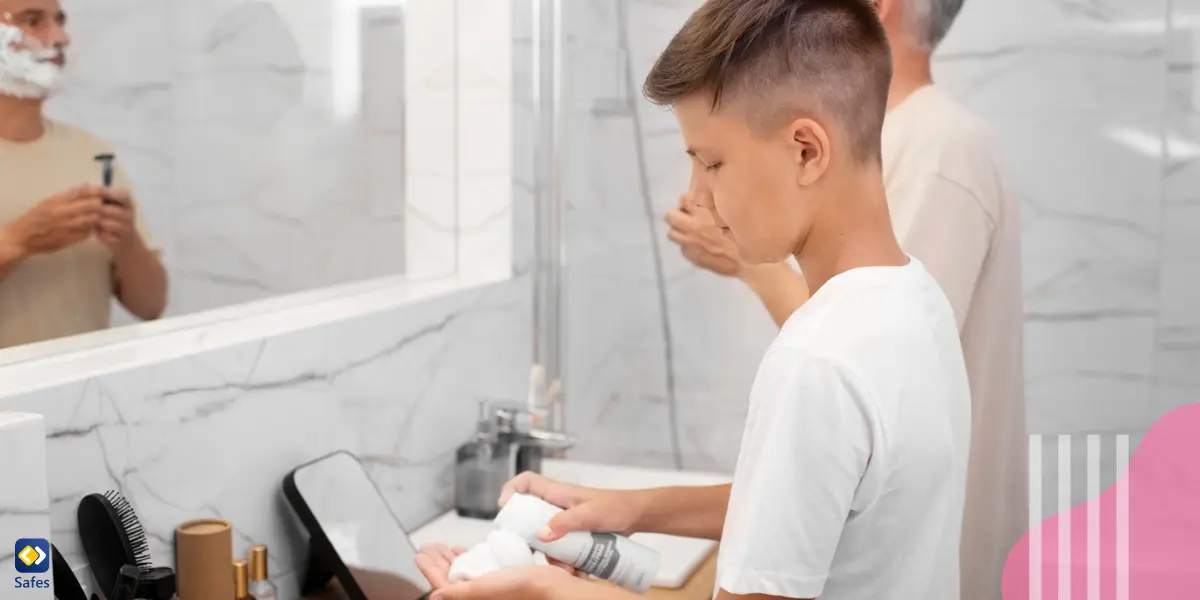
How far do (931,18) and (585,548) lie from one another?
106cm

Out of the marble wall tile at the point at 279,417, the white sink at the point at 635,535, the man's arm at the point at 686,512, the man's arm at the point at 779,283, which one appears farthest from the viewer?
the man's arm at the point at 779,283

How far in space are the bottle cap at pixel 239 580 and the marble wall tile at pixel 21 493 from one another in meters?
0.26

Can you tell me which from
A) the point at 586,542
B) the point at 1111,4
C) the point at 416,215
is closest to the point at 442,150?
the point at 416,215

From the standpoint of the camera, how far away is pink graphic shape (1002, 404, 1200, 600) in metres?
1.71

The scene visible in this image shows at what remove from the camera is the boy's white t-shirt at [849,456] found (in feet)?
2.80

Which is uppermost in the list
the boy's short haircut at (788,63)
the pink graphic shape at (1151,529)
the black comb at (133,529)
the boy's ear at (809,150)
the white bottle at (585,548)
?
the boy's short haircut at (788,63)

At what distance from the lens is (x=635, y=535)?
167 centimetres

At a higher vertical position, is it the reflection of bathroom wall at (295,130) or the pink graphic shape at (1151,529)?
the reflection of bathroom wall at (295,130)

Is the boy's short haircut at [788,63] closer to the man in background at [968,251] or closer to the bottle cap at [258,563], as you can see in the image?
the bottle cap at [258,563]

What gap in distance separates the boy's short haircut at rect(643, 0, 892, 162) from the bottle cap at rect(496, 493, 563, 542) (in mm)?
469

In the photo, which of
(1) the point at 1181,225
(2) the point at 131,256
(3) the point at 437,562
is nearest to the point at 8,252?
(2) the point at 131,256

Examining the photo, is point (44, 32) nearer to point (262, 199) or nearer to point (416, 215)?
point (262, 199)

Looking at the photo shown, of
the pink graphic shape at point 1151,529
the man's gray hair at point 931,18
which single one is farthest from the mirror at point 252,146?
the pink graphic shape at point 1151,529

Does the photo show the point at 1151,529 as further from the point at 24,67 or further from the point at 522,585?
the point at 24,67
